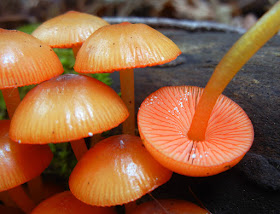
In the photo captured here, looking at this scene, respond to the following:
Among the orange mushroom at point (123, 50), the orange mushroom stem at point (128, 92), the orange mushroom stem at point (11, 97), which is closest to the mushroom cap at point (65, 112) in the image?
the orange mushroom at point (123, 50)

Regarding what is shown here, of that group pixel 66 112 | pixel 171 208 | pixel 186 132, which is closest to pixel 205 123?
pixel 186 132

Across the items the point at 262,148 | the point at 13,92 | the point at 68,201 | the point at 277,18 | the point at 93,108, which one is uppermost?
the point at 277,18

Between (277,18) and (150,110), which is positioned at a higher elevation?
(277,18)

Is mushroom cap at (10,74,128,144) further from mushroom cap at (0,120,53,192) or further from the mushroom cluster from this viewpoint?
mushroom cap at (0,120,53,192)

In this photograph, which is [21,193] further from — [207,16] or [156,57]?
[207,16]

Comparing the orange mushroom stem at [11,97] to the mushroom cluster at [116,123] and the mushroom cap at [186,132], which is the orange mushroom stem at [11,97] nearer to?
the mushroom cluster at [116,123]

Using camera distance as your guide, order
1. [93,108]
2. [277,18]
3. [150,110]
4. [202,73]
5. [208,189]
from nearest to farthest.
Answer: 1. [277,18]
2. [93,108]
3. [150,110]
4. [208,189]
5. [202,73]

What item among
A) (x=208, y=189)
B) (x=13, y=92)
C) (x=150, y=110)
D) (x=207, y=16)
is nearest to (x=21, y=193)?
(x=13, y=92)
